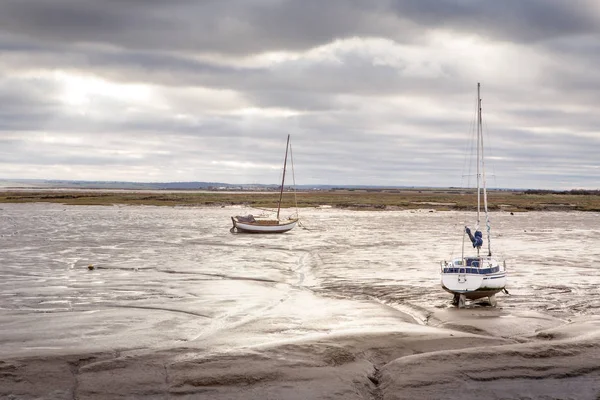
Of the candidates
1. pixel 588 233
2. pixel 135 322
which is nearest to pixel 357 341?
pixel 135 322

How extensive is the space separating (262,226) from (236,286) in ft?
124

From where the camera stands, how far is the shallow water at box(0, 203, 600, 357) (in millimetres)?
19969

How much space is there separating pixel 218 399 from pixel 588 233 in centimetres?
6304

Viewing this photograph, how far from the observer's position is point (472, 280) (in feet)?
85.2

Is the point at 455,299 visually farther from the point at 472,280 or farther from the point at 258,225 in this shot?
the point at 258,225

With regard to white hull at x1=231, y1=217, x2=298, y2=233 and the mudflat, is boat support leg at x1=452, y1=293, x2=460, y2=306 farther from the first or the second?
white hull at x1=231, y1=217, x2=298, y2=233

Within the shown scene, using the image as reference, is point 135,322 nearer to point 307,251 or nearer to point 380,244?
point 307,251

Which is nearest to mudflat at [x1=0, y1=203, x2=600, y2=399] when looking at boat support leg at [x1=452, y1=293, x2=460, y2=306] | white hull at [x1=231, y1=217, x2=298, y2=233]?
boat support leg at [x1=452, y1=293, x2=460, y2=306]

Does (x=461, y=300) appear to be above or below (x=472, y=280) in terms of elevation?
below

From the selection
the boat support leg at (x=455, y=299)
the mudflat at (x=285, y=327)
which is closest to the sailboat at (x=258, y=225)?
the mudflat at (x=285, y=327)

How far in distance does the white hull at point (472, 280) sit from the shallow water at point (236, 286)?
2.53ft

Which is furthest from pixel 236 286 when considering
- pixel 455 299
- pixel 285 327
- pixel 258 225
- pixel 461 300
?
pixel 258 225

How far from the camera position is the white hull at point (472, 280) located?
85.2 feet

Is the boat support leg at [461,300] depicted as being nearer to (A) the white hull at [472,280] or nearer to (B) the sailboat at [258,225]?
(A) the white hull at [472,280]
